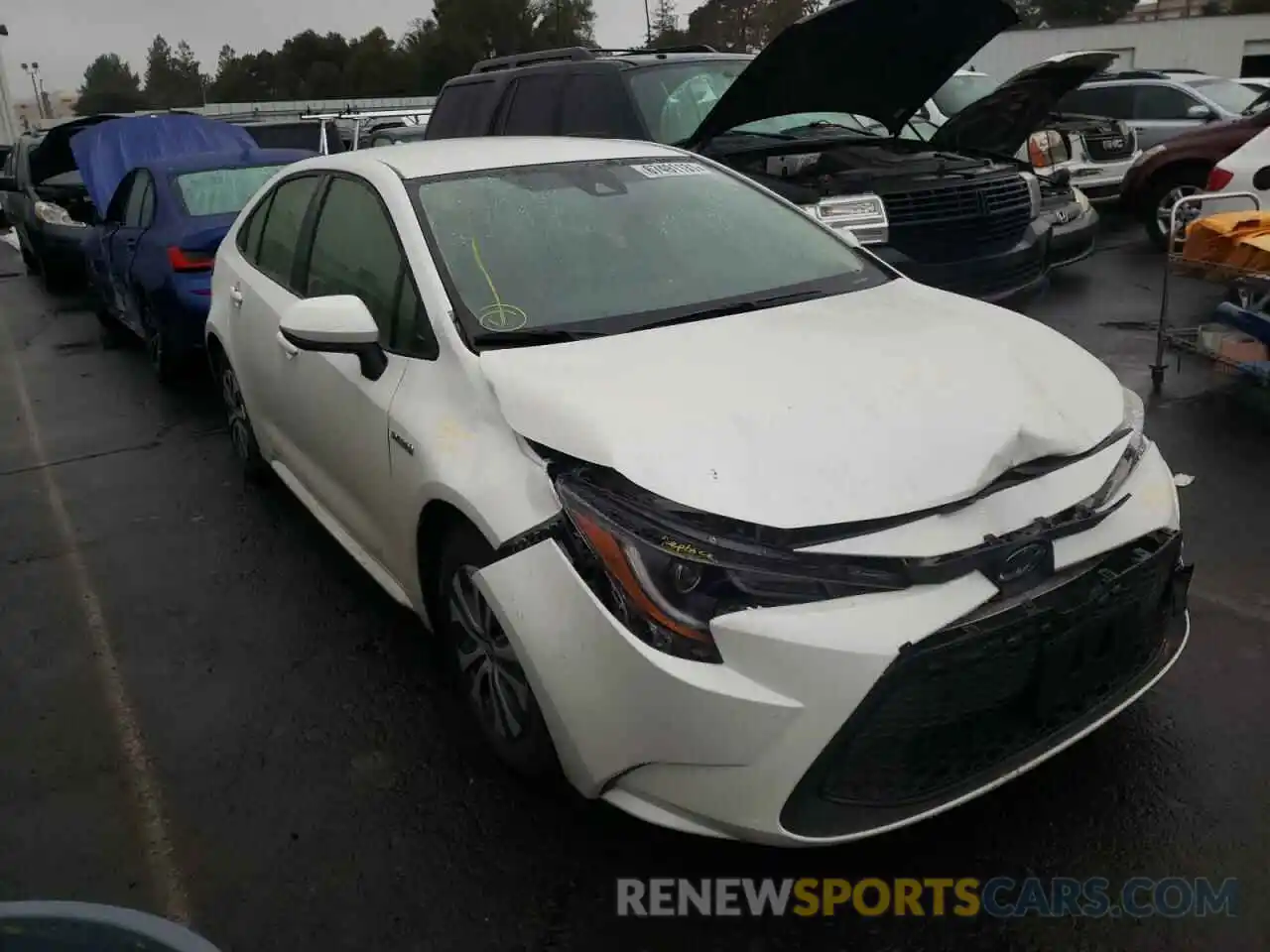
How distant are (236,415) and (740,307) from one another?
305cm

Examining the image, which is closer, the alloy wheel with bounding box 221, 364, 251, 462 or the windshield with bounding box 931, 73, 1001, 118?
the alloy wheel with bounding box 221, 364, 251, 462

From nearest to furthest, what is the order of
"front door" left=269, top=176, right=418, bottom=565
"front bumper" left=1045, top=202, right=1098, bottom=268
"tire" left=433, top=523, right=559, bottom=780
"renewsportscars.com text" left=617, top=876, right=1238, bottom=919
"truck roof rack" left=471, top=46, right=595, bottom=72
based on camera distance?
"renewsportscars.com text" left=617, top=876, right=1238, bottom=919 → "tire" left=433, top=523, right=559, bottom=780 → "front door" left=269, top=176, right=418, bottom=565 → "front bumper" left=1045, top=202, right=1098, bottom=268 → "truck roof rack" left=471, top=46, right=595, bottom=72

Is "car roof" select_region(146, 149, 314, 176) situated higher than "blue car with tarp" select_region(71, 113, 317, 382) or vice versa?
"car roof" select_region(146, 149, 314, 176)

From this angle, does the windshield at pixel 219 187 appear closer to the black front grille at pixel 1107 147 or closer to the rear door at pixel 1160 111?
the black front grille at pixel 1107 147

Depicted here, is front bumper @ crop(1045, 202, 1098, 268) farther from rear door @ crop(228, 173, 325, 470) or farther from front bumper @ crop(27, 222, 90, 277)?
front bumper @ crop(27, 222, 90, 277)

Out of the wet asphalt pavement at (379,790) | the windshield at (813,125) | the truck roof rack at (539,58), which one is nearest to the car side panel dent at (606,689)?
the wet asphalt pavement at (379,790)

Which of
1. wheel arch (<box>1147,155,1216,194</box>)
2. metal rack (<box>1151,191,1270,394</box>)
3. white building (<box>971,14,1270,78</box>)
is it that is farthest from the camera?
white building (<box>971,14,1270,78</box>)

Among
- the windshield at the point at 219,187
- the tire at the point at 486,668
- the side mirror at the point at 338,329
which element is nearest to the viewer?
the tire at the point at 486,668

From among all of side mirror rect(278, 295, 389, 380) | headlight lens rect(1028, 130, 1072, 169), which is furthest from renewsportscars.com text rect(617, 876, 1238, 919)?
headlight lens rect(1028, 130, 1072, 169)

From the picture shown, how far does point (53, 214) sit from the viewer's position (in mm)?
12500

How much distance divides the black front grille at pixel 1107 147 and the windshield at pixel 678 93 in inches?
231

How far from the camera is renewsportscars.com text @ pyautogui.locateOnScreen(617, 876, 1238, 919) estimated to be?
2.53 meters

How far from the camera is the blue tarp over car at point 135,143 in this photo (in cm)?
949

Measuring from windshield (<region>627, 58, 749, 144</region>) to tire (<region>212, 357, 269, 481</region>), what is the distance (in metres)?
3.04
